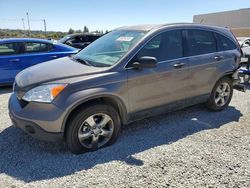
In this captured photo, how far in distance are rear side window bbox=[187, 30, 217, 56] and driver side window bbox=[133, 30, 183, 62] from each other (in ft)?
0.80

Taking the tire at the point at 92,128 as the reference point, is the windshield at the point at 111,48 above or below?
above

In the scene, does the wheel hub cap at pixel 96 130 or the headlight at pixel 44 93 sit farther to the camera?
the wheel hub cap at pixel 96 130

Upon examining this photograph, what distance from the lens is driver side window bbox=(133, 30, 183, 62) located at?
3676mm

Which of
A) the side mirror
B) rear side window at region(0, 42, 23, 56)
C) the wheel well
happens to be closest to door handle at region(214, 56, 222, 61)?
the side mirror

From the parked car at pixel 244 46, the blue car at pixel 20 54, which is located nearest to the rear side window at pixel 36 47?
the blue car at pixel 20 54

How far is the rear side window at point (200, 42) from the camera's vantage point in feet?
13.9

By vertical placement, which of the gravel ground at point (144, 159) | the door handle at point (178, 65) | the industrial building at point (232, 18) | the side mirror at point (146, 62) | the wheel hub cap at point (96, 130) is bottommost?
the gravel ground at point (144, 159)

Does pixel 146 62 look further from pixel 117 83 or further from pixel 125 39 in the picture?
pixel 125 39

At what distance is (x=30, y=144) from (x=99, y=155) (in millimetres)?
1089

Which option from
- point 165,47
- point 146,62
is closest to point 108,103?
point 146,62

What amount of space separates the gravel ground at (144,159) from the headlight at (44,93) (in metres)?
0.81

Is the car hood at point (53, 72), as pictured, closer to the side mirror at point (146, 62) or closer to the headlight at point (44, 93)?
the headlight at point (44, 93)

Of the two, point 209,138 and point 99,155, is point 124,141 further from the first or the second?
point 209,138

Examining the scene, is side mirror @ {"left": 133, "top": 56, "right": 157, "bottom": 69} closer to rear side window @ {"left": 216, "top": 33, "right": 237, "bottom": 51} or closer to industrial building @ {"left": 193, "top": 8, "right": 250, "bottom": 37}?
rear side window @ {"left": 216, "top": 33, "right": 237, "bottom": 51}
